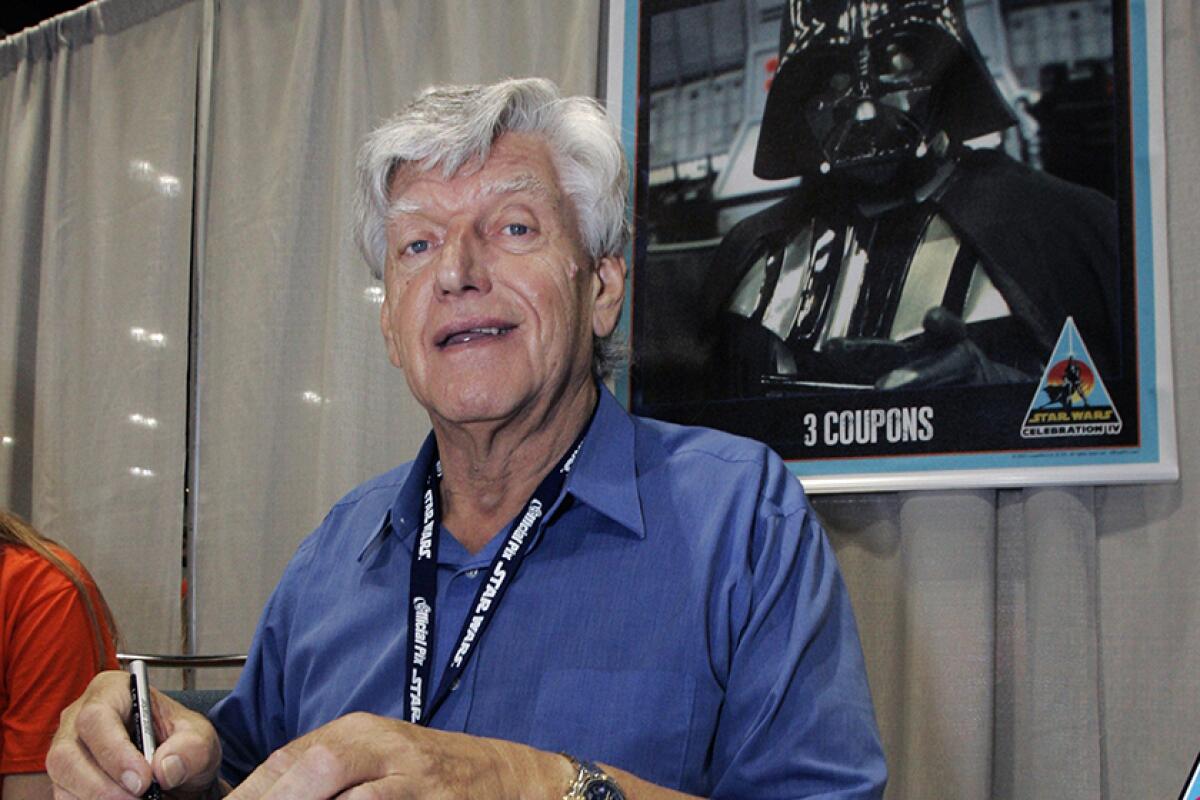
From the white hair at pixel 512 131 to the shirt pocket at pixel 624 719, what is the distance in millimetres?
562

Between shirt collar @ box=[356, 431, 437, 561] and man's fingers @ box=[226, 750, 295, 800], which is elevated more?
shirt collar @ box=[356, 431, 437, 561]

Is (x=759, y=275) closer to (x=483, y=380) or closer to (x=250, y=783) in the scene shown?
(x=483, y=380)

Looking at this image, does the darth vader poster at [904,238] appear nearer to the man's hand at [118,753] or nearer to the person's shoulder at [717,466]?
the person's shoulder at [717,466]

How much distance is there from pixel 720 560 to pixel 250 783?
1.80 feet

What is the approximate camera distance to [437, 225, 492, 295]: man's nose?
54.0 inches

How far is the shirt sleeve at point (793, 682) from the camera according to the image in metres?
1.08

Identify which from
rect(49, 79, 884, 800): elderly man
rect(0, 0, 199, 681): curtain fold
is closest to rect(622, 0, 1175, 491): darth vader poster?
rect(49, 79, 884, 800): elderly man

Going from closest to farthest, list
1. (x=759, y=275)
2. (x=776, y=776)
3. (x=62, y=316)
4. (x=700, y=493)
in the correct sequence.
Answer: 1. (x=776, y=776)
2. (x=700, y=493)
3. (x=759, y=275)
4. (x=62, y=316)

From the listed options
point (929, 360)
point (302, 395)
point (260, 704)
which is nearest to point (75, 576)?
point (260, 704)

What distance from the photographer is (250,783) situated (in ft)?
2.81

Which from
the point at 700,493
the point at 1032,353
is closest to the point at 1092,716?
the point at 1032,353

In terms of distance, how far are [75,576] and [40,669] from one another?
0.56ft

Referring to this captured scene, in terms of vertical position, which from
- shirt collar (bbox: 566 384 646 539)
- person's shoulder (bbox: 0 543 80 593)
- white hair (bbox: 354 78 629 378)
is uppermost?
white hair (bbox: 354 78 629 378)

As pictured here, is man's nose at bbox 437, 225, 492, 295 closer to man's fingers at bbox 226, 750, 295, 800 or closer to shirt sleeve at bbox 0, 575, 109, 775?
man's fingers at bbox 226, 750, 295, 800
